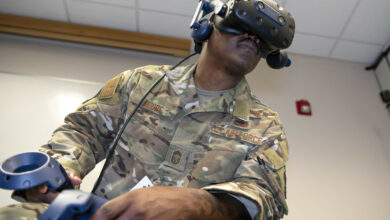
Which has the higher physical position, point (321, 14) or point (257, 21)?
point (321, 14)

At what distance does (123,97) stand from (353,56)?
215 centimetres

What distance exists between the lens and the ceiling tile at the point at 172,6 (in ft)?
7.24

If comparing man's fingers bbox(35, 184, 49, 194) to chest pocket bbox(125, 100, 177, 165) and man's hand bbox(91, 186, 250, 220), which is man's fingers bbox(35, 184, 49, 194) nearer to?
man's hand bbox(91, 186, 250, 220)

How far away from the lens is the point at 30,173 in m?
0.56

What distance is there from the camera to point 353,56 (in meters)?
2.57

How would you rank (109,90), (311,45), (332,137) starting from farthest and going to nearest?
(311,45) → (332,137) → (109,90)

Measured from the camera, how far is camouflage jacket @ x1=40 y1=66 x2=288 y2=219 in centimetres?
88

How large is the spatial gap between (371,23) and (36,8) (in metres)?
2.42

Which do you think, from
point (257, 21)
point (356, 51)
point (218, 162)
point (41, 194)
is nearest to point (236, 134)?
point (218, 162)

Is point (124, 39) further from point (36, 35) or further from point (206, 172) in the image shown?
point (206, 172)

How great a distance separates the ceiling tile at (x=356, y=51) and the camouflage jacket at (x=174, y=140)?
1.68 metres

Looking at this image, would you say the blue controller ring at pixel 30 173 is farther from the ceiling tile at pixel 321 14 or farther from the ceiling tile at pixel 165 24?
the ceiling tile at pixel 321 14

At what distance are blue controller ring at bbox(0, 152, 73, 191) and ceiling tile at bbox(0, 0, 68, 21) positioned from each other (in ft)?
6.47

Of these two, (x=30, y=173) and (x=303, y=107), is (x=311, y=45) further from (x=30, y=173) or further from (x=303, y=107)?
(x=30, y=173)
